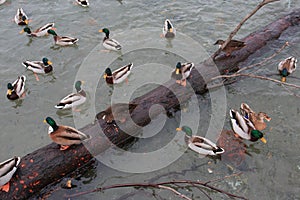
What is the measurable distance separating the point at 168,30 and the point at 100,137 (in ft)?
15.9

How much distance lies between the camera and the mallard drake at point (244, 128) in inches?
229

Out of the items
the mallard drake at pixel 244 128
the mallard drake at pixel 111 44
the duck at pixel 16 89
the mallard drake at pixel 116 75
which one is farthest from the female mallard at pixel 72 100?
the mallard drake at pixel 244 128

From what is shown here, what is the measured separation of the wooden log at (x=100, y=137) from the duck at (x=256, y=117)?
43.8 inches

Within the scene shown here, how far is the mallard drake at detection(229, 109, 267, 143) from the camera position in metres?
5.82

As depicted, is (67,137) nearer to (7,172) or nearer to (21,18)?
(7,172)

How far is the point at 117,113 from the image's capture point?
557 cm

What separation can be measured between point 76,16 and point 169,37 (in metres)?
3.47

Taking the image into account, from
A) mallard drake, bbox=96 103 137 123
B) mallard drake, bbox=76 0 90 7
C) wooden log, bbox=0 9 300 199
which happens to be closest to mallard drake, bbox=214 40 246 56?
wooden log, bbox=0 9 300 199

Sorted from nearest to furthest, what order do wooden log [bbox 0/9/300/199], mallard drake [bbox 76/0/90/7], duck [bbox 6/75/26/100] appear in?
wooden log [bbox 0/9/300/199] → duck [bbox 6/75/26/100] → mallard drake [bbox 76/0/90/7]

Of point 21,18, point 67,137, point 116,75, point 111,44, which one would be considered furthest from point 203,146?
point 21,18

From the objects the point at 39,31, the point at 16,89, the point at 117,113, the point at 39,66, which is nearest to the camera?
the point at 117,113

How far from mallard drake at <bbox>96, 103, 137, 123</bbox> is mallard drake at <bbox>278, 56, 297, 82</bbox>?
4.13 metres

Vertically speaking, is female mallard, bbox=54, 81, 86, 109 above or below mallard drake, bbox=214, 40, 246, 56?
below

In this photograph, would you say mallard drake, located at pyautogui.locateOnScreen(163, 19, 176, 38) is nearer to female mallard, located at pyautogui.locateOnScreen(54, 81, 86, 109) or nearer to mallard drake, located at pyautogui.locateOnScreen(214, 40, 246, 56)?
mallard drake, located at pyautogui.locateOnScreen(214, 40, 246, 56)
